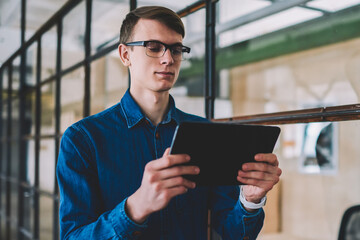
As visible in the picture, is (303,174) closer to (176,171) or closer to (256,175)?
(256,175)

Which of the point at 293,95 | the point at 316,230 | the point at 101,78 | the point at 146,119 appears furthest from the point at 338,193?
the point at 146,119

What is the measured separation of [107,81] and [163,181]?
192cm

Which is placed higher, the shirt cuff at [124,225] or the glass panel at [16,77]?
the glass panel at [16,77]

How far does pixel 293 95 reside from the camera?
19.9ft

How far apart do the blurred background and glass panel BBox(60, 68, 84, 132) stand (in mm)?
16

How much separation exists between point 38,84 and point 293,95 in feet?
12.8

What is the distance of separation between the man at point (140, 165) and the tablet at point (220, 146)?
28 mm

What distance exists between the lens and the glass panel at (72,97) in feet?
9.79

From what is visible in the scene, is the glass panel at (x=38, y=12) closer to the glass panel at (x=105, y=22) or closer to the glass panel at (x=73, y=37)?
the glass panel at (x=73, y=37)

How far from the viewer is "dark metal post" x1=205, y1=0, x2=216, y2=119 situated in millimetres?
1577

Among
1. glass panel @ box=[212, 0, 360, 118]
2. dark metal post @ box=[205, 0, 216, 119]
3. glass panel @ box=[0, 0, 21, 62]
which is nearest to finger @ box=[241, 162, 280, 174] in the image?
dark metal post @ box=[205, 0, 216, 119]

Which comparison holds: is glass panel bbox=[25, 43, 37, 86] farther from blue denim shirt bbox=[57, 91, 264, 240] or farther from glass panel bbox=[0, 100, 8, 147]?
blue denim shirt bbox=[57, 91, 264, 240]

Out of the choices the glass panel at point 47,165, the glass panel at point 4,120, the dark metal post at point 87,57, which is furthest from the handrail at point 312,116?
the glass panel at point 4,120

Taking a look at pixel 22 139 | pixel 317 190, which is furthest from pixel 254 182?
pixel 317 190
